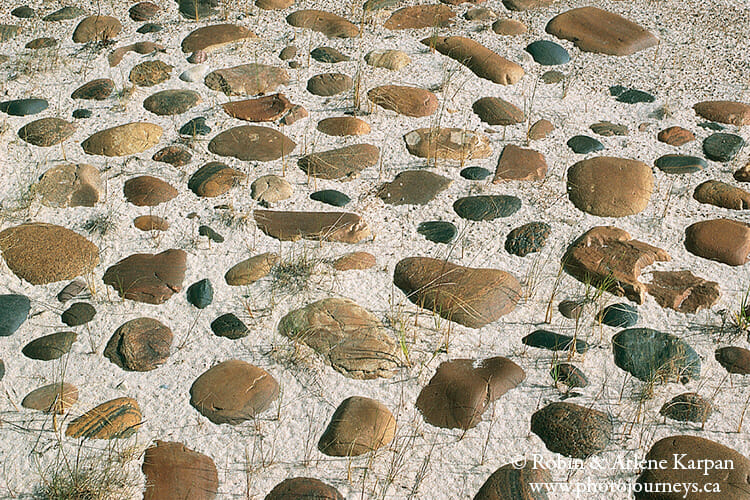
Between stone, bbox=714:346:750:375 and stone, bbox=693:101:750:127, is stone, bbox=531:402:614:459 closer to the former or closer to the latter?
stone, bbox=714:346:750:375

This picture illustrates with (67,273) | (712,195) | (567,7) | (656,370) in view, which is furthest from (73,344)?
(567,7)

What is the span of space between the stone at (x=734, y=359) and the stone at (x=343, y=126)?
1845mm

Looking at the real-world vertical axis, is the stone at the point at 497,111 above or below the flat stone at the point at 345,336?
above

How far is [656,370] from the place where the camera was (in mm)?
2461

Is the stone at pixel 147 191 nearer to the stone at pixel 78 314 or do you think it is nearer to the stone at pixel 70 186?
the stone at pixel 70 186

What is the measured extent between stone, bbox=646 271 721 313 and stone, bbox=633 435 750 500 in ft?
1.97

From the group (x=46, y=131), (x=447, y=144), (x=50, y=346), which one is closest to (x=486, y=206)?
(x=447, y=144)

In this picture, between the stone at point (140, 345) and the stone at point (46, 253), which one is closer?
the stone at point (140, 345)

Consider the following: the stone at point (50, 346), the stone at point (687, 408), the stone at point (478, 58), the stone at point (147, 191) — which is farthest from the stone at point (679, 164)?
the stone at point (50, 346)

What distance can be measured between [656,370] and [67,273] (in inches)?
86.2

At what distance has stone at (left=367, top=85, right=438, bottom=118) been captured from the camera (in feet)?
12.1

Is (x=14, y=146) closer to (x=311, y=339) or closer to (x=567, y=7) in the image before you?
(x=311, y=339)

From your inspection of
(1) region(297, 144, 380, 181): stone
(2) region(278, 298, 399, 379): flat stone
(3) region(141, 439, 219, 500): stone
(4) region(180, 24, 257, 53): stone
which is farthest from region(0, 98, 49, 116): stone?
(3) region(141, 439, 219, 500): stone

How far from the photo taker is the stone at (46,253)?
2887 millimetres
